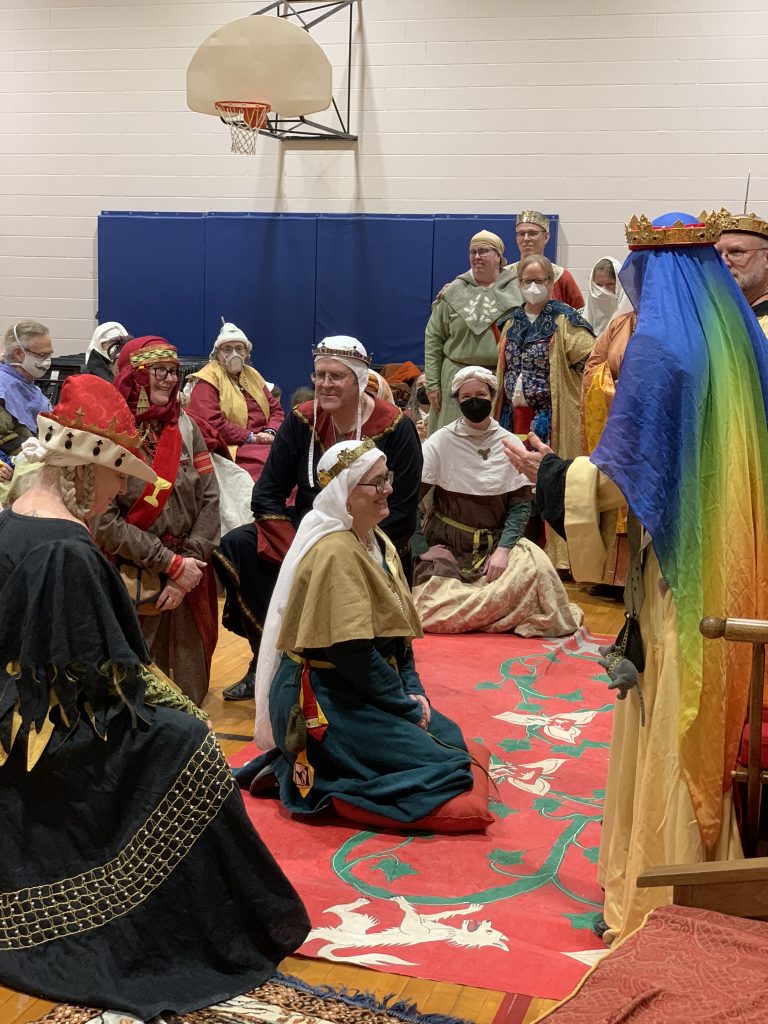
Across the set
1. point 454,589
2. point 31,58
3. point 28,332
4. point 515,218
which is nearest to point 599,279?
point 515,218

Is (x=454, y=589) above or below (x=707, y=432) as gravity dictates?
below

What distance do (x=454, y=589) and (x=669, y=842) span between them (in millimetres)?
3208

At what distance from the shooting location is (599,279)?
7.84 m

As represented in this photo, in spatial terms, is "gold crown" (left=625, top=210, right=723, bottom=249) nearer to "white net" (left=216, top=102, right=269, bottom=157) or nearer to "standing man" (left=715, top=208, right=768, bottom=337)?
"standing man" (left=715, top=208, right=768, bottom=337)

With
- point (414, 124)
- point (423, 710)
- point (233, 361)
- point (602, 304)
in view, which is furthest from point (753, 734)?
point (414, 124)

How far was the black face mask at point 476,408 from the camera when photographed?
5.73 meters

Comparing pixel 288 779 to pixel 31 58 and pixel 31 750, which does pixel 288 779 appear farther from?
pixel 31 58

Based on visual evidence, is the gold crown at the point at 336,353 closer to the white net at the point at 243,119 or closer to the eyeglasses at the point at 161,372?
the eyeglasses at the point at 161,372

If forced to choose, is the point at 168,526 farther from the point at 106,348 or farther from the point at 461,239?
the point at 461,239

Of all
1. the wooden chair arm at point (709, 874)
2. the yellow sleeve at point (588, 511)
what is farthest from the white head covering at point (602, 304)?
the wooden chair arm at point (709, 874)

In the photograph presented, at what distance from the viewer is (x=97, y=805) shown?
2529 millimetres

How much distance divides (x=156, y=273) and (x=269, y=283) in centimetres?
96

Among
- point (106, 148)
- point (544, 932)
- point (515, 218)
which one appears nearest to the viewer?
point (544, 932)

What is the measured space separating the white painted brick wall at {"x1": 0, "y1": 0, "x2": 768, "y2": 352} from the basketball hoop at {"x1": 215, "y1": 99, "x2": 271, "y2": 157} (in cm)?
74
